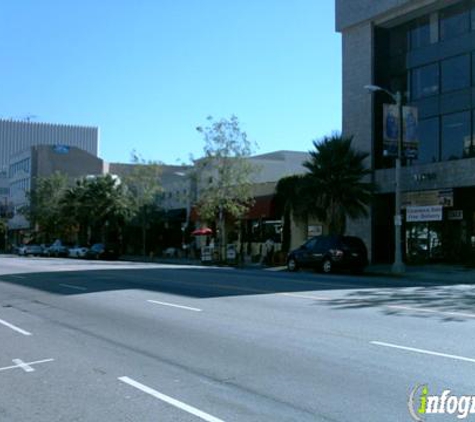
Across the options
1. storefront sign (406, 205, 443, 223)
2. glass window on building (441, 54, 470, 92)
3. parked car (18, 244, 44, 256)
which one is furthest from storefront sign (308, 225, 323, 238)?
parked car (18, 244, 44, 256)

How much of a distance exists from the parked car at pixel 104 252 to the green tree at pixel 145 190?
274 cm

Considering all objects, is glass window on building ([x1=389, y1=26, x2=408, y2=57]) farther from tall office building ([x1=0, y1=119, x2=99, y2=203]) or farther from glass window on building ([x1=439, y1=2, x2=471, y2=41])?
tall office building ([x1=0, y1=119, x2=99, y2=203])

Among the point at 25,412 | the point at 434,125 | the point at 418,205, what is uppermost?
the point at 434,125

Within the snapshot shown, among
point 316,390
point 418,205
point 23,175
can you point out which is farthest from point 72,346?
point 23,175

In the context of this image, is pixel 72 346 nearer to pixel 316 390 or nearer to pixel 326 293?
pixel 316 390

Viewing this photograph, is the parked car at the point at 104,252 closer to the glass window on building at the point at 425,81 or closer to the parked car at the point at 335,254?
the parked car at the point at 335,254

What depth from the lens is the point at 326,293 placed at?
18.0 m

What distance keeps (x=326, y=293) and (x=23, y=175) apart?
10169cm

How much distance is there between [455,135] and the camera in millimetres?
35062

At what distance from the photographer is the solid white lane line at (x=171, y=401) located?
20.7 feet

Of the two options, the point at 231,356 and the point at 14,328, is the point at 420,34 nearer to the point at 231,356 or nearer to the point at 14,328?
the point at 14,328

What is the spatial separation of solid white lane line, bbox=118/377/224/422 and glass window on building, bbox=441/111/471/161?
29951mm

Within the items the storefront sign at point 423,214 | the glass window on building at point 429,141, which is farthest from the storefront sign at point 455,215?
the glass window on building at point 429,141

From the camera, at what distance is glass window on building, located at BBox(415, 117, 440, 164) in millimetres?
36094
